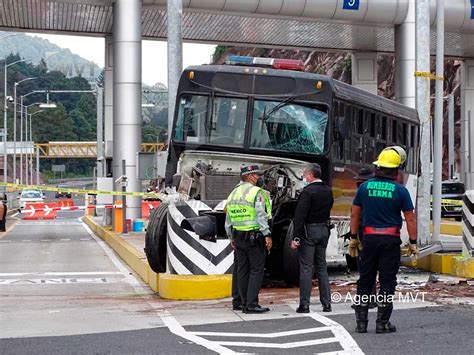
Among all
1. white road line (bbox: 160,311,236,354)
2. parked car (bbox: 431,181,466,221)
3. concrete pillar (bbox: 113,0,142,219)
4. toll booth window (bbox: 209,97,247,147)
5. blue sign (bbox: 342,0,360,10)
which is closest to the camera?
white road line (bbox: 160,311,236,354)

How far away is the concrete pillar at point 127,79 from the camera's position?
1109 inches

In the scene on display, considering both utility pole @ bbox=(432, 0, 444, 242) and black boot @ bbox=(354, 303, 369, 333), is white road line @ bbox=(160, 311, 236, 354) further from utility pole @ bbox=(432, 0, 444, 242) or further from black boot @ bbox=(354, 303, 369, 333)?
utility pole @ bbox=(432, 0, 444, 242)

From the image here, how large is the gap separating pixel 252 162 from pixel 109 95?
22.2m

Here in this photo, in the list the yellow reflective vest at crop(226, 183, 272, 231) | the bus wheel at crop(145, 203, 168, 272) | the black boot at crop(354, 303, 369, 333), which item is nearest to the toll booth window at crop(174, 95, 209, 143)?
the bus wheel at crop(145, 203, 168, 272)

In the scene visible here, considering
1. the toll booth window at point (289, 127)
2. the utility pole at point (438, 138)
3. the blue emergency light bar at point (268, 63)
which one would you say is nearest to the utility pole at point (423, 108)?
the utility pole at point (438, 138)

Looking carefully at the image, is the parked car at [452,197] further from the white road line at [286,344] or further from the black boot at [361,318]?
the white road line at [286,344]

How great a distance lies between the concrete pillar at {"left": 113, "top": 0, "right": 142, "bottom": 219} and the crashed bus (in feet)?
42.1

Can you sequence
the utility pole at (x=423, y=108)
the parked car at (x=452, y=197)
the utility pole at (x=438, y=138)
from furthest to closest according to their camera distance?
the parked car at (x=452, y=197) → the utility pole at (x=438, y=138) → the utility pole at (x=423, y=108)

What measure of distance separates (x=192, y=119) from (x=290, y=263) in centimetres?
308

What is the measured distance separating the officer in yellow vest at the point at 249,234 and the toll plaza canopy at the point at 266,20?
59.8ft

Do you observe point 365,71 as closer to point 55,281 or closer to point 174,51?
point 174,51

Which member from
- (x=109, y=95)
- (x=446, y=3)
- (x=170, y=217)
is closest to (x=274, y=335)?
(x=170, y=217)

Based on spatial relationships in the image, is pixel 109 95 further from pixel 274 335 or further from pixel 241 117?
pixel 274 335

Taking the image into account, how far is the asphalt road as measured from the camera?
884 centimetres
